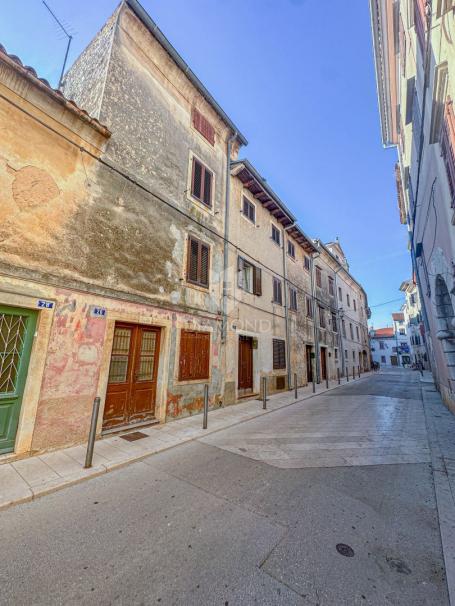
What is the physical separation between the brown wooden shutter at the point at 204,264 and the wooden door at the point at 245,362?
302 centimetres

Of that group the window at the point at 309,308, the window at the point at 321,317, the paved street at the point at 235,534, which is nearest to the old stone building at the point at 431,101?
the paved street at the point at 235,534

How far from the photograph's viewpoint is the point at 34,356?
4.72 m

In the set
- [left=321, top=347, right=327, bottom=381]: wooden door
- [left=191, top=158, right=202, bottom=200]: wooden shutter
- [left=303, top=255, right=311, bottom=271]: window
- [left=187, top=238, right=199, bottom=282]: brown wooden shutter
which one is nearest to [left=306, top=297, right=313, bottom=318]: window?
[left=303, top=255, right=311, bottom=271]: window

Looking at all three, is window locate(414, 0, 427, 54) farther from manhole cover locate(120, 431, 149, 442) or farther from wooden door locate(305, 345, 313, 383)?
wooden door locate(305, 345, 313, 383)

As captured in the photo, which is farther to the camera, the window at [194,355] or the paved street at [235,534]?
the window at [194,355]

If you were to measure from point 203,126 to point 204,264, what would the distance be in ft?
18.2

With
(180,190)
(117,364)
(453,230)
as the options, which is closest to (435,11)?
(453,230)

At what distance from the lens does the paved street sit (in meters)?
2.07

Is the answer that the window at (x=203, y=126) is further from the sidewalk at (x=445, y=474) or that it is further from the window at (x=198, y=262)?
the sidewalk at (x=445, y=474)

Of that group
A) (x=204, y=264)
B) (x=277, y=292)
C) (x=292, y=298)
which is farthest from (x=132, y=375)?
(x=292, y=298)

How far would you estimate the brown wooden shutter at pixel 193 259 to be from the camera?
8.39 metres

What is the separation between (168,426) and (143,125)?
27.5 ft

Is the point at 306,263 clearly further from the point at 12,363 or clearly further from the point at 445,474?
the point at 12,363

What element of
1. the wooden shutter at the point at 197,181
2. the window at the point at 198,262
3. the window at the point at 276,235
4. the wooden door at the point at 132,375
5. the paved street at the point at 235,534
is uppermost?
the window at the point at 276,235
